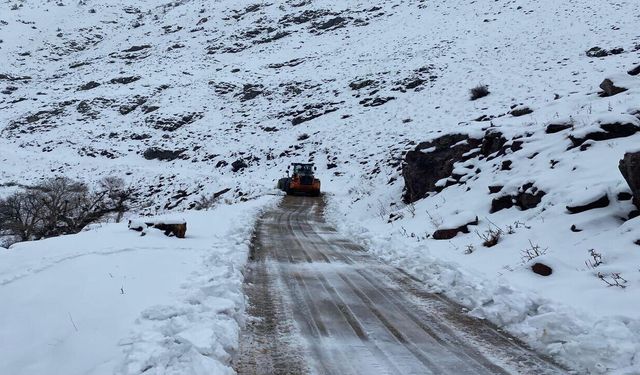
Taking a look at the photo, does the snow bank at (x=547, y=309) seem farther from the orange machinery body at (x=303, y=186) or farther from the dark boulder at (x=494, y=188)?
the orange machinery body at (x=303, y=186)

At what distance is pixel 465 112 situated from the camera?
27859 mm

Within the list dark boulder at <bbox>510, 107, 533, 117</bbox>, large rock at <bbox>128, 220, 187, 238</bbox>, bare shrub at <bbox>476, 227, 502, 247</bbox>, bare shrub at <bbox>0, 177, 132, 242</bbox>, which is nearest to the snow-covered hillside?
bare shrub at <bbox>476, 227, 502, 247</bbox>

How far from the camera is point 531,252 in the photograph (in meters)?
6.65

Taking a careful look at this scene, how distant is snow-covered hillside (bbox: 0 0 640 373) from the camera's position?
5.88 m

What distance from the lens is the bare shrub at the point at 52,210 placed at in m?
18.8

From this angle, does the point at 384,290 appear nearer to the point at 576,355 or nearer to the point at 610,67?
the point at 576,355

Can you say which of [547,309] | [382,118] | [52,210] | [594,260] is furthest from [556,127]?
[382,118]

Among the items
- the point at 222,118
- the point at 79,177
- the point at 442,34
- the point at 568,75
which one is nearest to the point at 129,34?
the point at 222,118

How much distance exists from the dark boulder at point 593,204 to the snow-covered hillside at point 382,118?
82 mm

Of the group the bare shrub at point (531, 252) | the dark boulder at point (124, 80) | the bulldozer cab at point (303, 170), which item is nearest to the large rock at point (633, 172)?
the bare shrub at point (531, 252)

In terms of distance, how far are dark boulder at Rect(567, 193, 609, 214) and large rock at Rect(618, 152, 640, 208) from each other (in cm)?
54

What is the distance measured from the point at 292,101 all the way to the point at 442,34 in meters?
16.7

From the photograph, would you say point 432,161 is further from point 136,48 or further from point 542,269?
point 136,48

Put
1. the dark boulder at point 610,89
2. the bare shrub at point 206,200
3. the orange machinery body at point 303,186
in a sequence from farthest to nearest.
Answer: the orange machinery body at point 303,186, the bare shrub at point 206,200, the dark boulder at point 610,89
